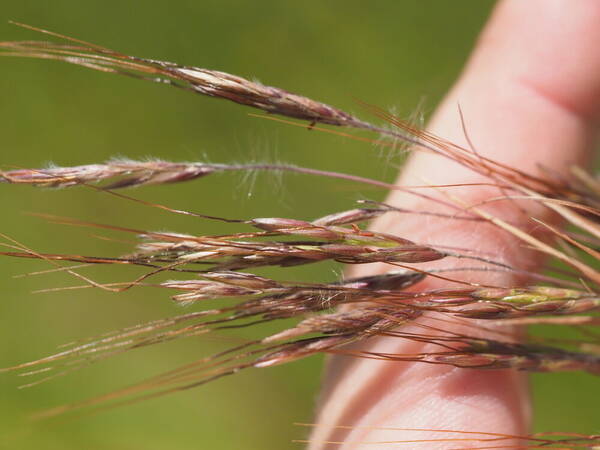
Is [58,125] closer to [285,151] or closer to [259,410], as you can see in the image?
[285,151]

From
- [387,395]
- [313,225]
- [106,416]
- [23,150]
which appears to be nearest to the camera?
[313,225]

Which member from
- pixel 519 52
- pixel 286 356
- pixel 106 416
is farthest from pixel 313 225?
pixel 106 416

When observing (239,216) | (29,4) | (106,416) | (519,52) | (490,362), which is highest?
(29,4)

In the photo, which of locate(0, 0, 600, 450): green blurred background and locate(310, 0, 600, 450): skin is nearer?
locate(310, 0, 600, 450): skin

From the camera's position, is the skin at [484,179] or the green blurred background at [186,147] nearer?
the skin at [484,179]
